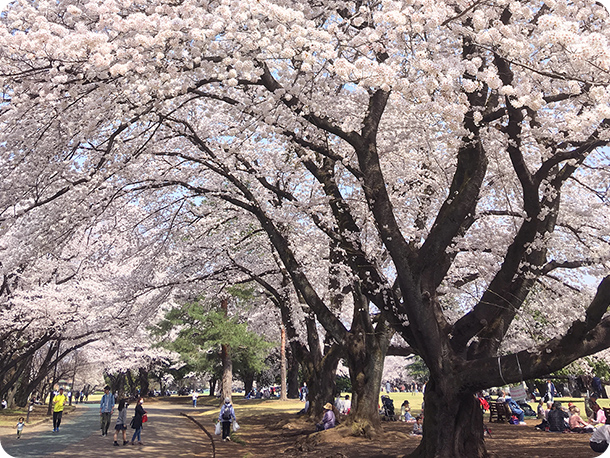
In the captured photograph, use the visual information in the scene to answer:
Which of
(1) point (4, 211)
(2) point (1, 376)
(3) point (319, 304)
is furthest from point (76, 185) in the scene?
(2) point (1, 376)

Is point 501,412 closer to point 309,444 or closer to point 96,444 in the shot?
point 309,444

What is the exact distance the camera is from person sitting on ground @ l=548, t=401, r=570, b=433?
13.4m

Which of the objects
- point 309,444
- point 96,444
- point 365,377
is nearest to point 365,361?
point 365,377

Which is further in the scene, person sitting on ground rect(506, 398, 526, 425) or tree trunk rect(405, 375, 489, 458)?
person sitting on ground rect(506, 398, 526, 425)

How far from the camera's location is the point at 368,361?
1152cm

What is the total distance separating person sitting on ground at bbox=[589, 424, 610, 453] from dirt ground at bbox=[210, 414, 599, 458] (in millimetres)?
143

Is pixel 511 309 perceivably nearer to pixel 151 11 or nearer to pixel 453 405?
pixel 453 405

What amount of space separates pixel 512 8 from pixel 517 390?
604 inches

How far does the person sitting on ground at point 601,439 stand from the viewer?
8164mm

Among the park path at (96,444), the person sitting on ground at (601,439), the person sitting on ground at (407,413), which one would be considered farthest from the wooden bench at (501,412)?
the park path at (96,444)

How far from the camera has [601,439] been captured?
8.27 m

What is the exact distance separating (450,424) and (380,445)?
3.81 m

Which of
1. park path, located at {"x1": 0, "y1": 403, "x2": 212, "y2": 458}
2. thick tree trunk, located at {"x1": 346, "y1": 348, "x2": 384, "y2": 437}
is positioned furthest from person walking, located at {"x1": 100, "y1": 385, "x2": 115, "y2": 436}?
thick tree trunk, located at {"x1": 346, "y1": 348, "x2": 384, "y2": 437}

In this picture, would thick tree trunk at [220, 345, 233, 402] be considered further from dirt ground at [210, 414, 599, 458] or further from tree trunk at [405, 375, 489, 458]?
Answer: tree trunk at [405, 375, 489, 458]
